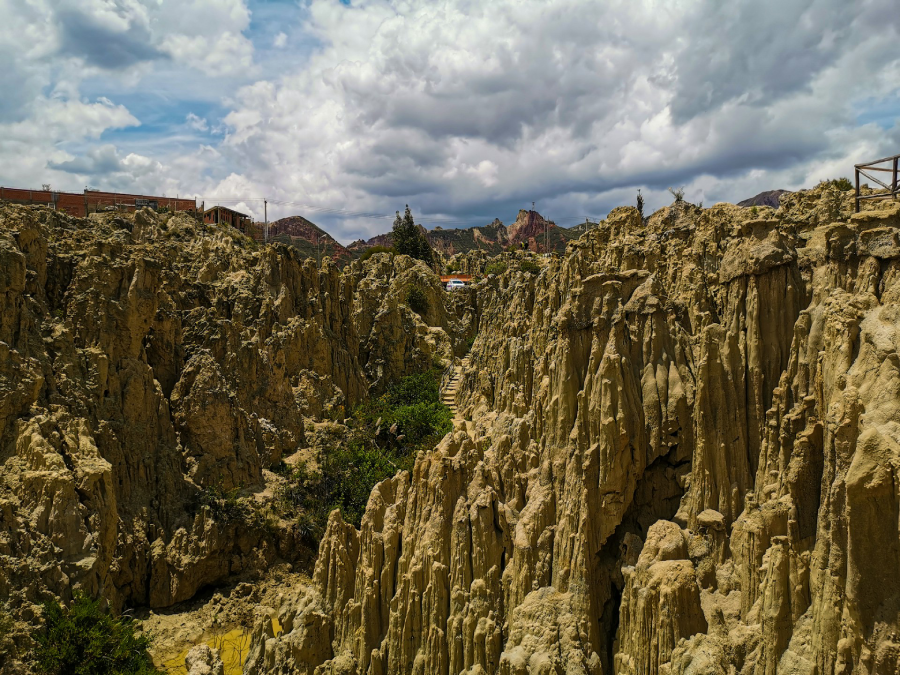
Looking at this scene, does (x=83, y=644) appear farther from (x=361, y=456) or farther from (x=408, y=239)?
(x=408, y=239)

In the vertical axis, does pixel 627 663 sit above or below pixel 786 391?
below

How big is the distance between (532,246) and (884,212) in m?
118

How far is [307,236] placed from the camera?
129 metres

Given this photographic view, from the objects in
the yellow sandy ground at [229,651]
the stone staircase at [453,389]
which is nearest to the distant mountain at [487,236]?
the stone staircase at [453,389]

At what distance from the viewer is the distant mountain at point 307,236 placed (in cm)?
11894

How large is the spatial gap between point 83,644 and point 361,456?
1935cm

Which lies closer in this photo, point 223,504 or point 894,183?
point 894,183

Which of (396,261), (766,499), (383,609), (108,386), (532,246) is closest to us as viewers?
(766,499)

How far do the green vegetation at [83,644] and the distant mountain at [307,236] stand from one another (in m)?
97.4

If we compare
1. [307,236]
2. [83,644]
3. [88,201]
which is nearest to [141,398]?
[83,644]

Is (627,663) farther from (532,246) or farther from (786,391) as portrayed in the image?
(532,246)

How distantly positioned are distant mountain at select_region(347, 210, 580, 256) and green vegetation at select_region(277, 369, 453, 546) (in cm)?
9376

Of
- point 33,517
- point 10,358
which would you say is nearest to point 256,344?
point 10,358

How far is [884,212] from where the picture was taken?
13578mm
